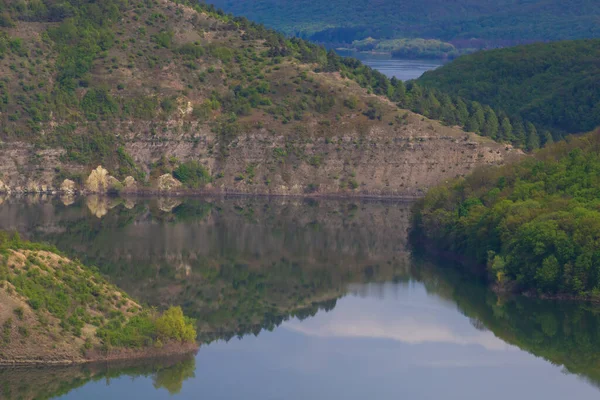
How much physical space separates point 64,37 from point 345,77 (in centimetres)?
3560

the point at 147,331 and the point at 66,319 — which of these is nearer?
the point at 66,319

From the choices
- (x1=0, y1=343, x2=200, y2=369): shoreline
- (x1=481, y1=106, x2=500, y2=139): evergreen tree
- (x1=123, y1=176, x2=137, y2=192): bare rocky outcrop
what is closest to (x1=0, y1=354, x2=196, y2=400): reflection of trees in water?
(x1=0, y1=343, x2=200, y2=369): shoreline

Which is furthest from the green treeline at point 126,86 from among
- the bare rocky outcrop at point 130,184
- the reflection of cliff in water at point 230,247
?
the reflection of cliff in water at point 230,247

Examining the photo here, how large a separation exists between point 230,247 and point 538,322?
120 ft

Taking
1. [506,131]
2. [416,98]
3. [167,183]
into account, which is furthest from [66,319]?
[416,98]

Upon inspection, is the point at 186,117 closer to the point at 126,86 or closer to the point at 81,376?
the point at 126,86

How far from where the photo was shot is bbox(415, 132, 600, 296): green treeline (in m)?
101

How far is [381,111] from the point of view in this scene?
586 ft

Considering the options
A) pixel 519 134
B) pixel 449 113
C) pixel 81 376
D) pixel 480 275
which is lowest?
pixel 81 376

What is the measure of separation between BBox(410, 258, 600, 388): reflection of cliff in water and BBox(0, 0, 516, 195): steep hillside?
5978 centimetres

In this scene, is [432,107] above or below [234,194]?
above

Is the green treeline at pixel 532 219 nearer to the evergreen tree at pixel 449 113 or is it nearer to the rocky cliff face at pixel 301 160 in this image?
the rocky cliff face at pixel 301 160

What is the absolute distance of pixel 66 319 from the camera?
81250 mm

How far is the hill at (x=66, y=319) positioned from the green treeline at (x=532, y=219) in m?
27.9
